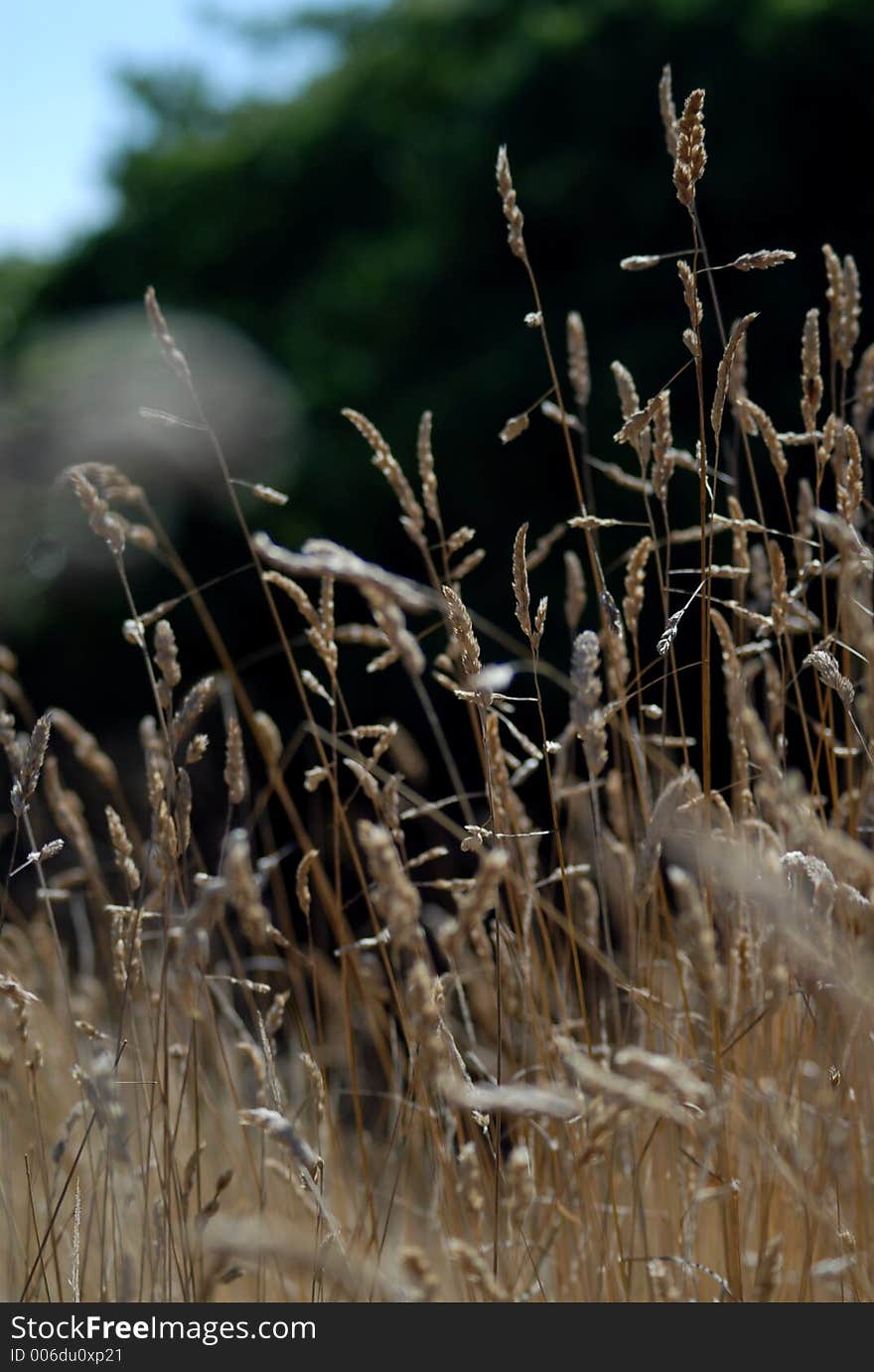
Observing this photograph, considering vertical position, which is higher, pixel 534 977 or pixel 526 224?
pixel 526 224

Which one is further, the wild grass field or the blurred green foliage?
the blurred green foliage

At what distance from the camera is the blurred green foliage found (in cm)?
409

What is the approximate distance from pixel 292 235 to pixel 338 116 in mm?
705

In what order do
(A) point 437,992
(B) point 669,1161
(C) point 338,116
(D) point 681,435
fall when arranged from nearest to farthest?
(A) point 437,992, (B) point 669,1161, (D) point 681,435, (C) point 338,116

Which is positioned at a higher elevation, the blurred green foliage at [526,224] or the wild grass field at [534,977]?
the blurred green foliage at [526,224]

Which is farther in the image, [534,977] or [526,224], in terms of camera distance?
[526,224]

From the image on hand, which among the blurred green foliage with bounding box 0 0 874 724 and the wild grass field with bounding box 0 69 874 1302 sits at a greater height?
the blurred green foliage with bounding box 0 0 874 724

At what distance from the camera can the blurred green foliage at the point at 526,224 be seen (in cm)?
409

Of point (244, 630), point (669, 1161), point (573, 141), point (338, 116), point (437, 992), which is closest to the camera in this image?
point (437, 992)

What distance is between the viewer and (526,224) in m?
4.59

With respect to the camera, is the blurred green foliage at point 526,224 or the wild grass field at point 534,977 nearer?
the wild grass field at point 534,977

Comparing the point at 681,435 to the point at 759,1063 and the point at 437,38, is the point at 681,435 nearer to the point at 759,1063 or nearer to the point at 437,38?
the point at 759,1063

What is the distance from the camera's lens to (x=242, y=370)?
611cm
